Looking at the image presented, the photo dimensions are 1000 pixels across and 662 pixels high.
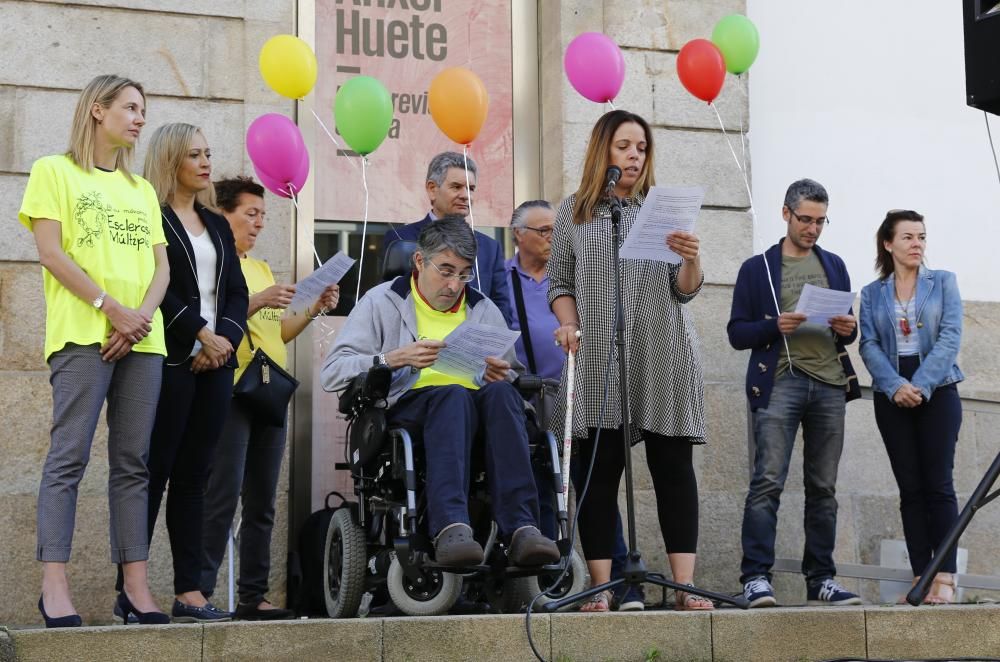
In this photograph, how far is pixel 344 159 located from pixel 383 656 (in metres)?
3.65

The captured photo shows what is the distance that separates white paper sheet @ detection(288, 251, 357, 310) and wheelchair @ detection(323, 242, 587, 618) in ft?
2.10

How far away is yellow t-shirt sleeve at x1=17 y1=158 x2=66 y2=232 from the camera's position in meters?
4.66

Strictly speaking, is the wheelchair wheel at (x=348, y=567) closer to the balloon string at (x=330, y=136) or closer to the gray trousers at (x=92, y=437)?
the gray trousers at (x=92, y=437)

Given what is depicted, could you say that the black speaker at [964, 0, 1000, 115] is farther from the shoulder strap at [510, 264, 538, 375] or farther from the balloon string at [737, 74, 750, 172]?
the balloon string at [737, 74, 750, 172]

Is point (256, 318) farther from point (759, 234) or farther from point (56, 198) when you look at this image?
point (759, 234)

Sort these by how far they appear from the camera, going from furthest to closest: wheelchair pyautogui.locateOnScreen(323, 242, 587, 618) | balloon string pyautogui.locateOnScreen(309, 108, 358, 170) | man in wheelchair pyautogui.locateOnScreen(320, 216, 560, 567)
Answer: balloon string pyautogui.locateOnScreen(309, 108, 358, 170) → wheelchair pyautogui.locateOnScreen(323, 242, 587, 618) → man in wheelchair pyautogui.locateOnScreen(320, 216, 560, 567)

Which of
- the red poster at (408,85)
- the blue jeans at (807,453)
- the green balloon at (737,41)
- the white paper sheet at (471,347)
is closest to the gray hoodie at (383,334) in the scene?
the white paper sheet at (471,347)

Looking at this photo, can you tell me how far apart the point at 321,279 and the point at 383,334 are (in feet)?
1.62

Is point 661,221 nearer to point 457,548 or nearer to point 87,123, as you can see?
point 457,548

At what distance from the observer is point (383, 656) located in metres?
4.27

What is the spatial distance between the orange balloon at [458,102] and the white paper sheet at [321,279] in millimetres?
1003

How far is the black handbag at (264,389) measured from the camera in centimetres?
572

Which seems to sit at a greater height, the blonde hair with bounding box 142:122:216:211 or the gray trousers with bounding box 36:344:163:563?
the blonde hair with bounding box 142:122:216:211

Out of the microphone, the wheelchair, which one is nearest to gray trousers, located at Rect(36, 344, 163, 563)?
the wheelchair
